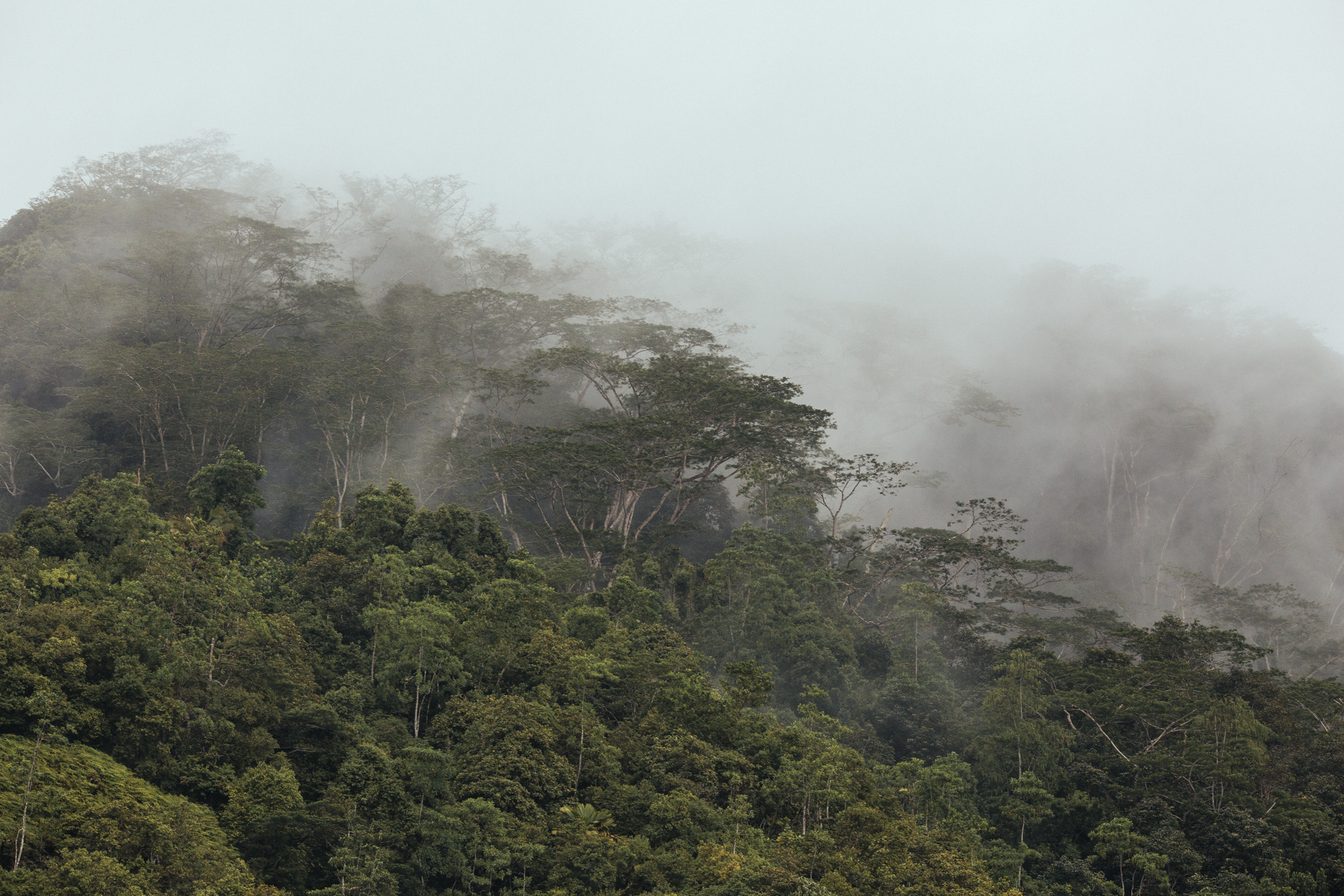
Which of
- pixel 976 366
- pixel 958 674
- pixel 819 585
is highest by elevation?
pixel 976 366

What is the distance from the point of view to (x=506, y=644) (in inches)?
792

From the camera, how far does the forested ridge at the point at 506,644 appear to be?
14.2 meters

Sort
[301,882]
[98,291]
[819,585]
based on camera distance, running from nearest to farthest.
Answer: [301,882]
[819,585]
[98,291]

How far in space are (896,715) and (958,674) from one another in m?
5.22

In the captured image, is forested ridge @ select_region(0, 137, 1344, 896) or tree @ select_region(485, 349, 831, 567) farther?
tree @ select_region(485, 349, 831, 567)

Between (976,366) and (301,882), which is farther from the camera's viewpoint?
(976,366)

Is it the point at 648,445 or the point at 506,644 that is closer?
the point at 506,644

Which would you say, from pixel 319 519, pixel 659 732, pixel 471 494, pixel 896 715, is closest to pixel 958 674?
pixel 896 715

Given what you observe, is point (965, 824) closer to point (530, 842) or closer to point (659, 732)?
point (659, 732)

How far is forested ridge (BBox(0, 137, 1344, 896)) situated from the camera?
14.2 meters

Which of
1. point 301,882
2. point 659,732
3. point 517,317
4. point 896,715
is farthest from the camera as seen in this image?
point 517,317

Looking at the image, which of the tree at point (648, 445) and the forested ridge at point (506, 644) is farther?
the tree at point (648, 445)

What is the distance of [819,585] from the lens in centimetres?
2997

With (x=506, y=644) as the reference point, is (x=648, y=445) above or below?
above
